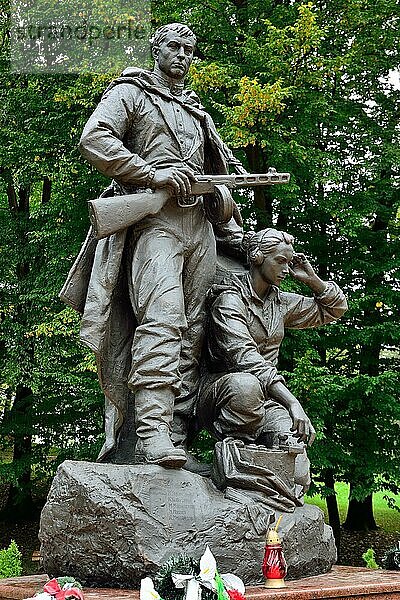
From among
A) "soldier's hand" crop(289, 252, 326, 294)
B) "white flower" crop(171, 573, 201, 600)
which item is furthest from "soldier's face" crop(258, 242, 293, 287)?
"white flower" crop(171, 573, 201, 600)

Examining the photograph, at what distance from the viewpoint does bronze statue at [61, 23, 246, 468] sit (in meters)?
5.37

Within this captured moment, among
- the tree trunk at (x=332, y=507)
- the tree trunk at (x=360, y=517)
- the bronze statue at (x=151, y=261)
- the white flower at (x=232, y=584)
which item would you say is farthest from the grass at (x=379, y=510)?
the white flower at (x=232, y=584)

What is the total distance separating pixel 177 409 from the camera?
585cm

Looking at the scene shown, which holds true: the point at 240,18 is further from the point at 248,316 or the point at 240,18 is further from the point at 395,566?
the point at 395,566

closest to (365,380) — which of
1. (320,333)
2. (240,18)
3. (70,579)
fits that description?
(320,333)

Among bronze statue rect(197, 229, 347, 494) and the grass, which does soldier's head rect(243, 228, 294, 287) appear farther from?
the grass

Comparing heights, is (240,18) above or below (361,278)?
above

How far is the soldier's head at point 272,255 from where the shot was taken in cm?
587

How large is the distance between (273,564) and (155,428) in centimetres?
94

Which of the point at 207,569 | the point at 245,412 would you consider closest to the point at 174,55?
the point at 245,412

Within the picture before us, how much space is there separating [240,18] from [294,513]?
33.0 feet

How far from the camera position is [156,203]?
18.4 ft

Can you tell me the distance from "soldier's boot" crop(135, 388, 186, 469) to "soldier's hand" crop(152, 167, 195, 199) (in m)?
1.13

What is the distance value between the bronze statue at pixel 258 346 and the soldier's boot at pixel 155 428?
0.38 m
